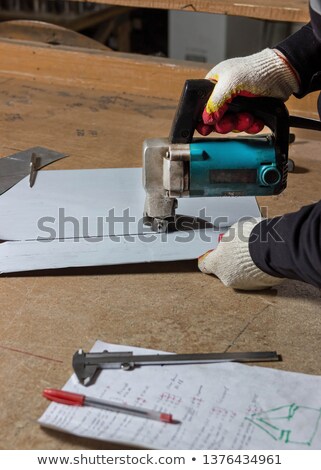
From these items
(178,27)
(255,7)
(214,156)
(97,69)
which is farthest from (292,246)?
(178,27)

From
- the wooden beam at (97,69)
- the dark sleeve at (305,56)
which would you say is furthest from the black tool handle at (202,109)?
the wooden beam at (97,69)

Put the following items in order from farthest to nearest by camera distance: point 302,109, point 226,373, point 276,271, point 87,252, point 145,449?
point 302,109 → point 87,252 → point 276,271 → point 226,373 → point 145,449

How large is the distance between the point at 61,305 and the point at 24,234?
24 centimetres

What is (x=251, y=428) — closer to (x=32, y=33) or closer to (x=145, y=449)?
(x=145, y=449)

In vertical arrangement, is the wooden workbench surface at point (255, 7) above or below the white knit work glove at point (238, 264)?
above

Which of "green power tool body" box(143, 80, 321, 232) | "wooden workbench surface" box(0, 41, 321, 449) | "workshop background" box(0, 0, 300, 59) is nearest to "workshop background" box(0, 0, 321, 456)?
"wooden workbench surface" box(0, 41, 321, 449)

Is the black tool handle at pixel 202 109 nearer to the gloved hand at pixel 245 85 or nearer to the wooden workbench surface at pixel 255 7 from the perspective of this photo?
the gloved hand at pixel 245 85

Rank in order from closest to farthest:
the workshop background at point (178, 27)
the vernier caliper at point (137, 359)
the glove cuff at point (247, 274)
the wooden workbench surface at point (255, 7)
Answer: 1. the vernier caliper at point (137, 359)
2. the glove cuff at point (247, 274)
3. the wooden workbench surface at point (255, 7)
4. the workshop background at point (178, 27)

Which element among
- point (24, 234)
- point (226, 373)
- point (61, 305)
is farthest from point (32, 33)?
point (226, 373)

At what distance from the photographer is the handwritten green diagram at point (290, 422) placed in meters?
0.80

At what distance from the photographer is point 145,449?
78cm

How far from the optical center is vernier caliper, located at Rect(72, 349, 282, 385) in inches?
35.3

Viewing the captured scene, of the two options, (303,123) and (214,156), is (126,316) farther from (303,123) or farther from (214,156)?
(303,123)

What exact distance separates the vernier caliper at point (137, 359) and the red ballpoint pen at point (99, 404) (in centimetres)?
4
